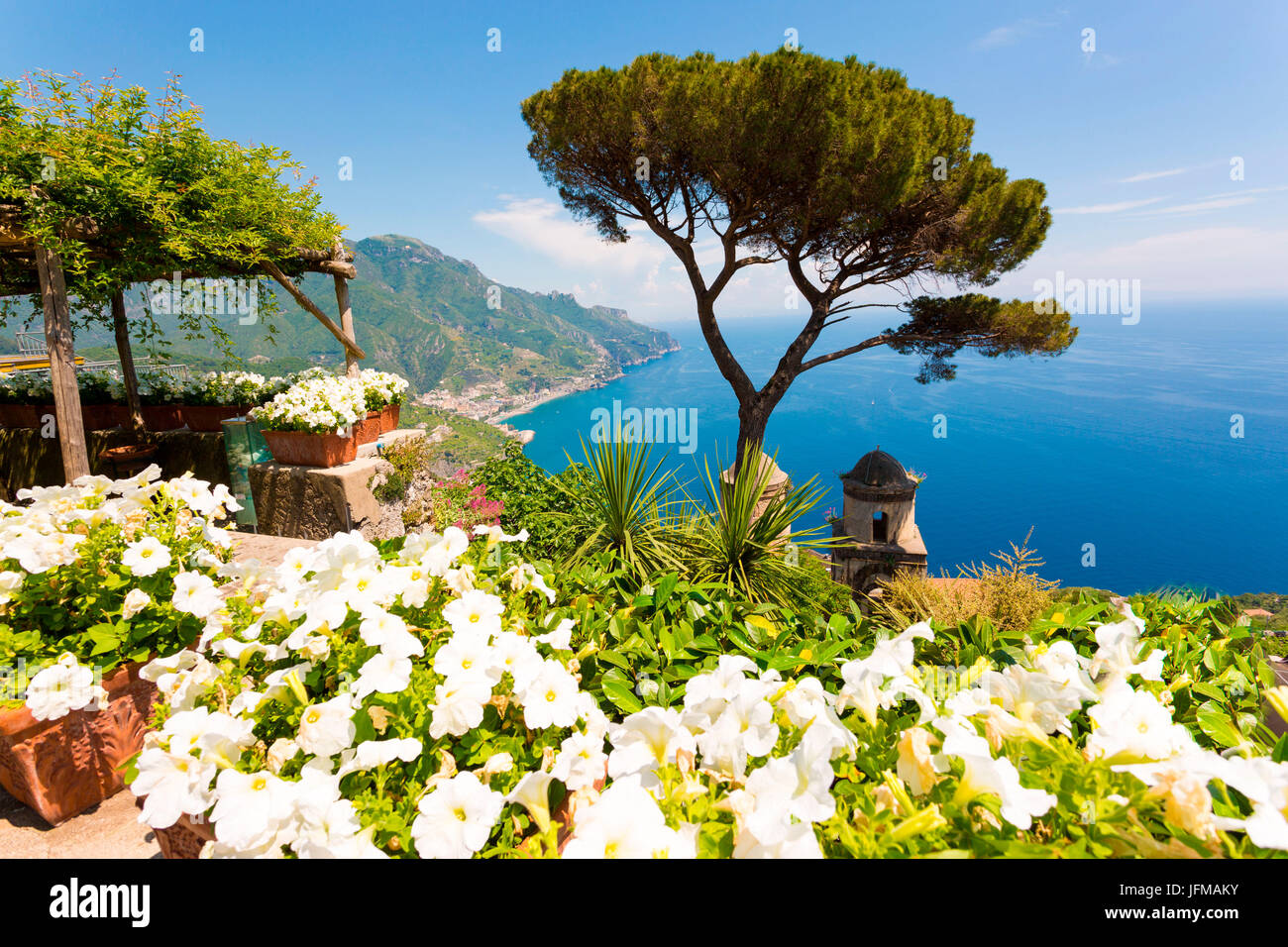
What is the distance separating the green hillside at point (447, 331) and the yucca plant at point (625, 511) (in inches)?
2175

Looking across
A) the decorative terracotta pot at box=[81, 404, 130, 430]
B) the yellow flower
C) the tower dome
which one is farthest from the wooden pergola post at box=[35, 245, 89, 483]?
the tower dome

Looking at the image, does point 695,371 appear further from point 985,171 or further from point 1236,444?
point 985,171

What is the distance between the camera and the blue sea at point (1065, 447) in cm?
5194

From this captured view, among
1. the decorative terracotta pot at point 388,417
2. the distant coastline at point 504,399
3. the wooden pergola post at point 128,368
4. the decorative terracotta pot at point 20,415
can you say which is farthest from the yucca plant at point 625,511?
the distant coastline at point 504,399

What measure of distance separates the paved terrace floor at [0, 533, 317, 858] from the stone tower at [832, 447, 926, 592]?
10.7 metres

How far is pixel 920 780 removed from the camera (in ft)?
2.39

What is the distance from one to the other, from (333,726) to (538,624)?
22.8 inches

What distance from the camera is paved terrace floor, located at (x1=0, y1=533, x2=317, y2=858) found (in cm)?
164

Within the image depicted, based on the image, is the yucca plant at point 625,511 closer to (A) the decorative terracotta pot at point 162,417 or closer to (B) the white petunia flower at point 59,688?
(B) the white petunia flower at point 59,688

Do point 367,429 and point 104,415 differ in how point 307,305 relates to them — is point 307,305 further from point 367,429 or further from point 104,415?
point 104,415

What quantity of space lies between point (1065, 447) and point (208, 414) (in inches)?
3648

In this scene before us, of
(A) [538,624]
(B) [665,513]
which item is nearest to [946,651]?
(A) [538,624]

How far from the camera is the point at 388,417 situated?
536cm

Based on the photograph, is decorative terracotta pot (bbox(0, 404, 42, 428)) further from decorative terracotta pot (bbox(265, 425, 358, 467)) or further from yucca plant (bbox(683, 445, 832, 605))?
yucca plant (bbox(683, 445, 832, 605))
